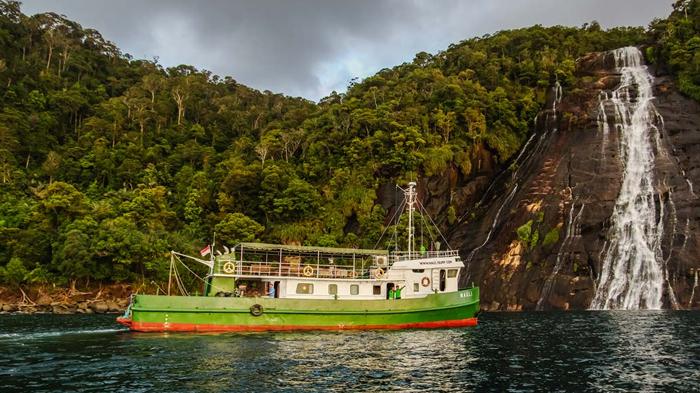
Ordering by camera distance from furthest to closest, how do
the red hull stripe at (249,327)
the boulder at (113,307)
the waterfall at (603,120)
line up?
the waterfall at (603,120) → the boulder at (113,307) → the red hull stripe at (249,327)

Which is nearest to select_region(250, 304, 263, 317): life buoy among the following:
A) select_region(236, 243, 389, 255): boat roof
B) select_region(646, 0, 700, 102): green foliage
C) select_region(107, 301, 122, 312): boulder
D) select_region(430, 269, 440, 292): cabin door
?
select_region(236, 243, 389, 255): boat roof

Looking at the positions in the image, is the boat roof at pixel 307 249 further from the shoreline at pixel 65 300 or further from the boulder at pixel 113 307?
the shoreline at pixel 65 300

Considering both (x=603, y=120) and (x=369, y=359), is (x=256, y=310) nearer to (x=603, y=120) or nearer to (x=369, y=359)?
(x=369, y=359)

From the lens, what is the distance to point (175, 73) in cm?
11656

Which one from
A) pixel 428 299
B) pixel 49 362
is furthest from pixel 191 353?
pixel 428 299

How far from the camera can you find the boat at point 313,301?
93.2 feet

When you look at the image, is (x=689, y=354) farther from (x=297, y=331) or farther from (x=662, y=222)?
(x=662, y=222)

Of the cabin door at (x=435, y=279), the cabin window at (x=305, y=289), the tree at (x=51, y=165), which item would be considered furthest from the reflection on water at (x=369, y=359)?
the tree at (x=51, y=165)

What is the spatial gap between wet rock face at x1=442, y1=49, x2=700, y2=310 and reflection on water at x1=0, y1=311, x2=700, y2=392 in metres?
13.1

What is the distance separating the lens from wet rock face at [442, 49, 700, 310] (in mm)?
42250

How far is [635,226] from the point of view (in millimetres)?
44812

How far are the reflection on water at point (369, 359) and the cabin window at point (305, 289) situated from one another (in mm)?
3429

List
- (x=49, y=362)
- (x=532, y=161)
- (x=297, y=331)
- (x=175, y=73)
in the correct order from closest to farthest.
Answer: (x=49, y=362), (x=297, y=331), (x=532, y=161), (x=175, y=73)

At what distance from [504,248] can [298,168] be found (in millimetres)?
28571
